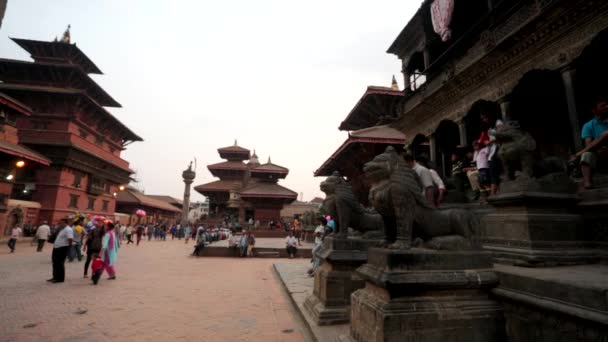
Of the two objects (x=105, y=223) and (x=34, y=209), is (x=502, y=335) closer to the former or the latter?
(x=105, y=223)

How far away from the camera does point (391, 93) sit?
1420cm

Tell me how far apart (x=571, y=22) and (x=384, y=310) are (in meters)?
7.52

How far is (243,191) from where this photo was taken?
30828 millimetres

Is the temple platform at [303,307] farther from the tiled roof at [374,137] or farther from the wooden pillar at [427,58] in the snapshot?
the wooden pillar at [427,58]

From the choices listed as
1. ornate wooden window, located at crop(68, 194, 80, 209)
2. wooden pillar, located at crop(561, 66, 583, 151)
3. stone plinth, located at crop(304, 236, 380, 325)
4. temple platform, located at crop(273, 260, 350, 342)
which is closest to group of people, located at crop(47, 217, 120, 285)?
temple platform, located at crop(273, 260, 350, 342)

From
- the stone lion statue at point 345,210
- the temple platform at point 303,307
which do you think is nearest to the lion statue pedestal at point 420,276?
the temple platform at point 303,307

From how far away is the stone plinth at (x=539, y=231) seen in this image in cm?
333

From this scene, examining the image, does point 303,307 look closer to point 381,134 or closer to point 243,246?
point 381,134

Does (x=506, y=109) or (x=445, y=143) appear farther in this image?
(x=445, y=143)

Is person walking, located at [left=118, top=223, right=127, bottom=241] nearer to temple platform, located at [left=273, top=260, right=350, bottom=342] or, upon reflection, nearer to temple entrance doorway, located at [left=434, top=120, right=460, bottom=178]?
temple platform, located at [left=273, top=260, right=350, bottom=342]

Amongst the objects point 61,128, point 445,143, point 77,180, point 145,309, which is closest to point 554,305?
point 145,309

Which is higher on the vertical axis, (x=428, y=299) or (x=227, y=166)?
(x=227, y=166)

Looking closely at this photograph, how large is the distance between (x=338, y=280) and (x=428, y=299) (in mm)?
1619

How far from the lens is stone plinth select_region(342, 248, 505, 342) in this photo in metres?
2.39
